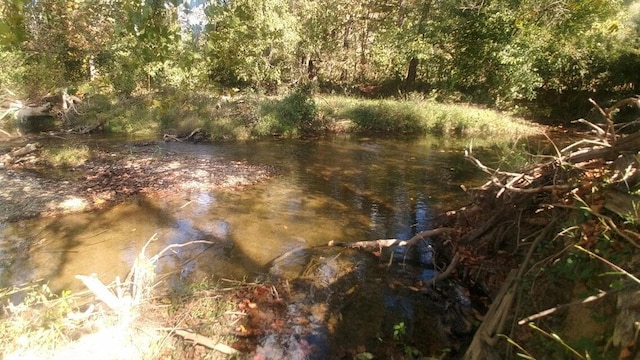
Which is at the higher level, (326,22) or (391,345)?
(326,22)

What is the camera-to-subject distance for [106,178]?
9.48 meters

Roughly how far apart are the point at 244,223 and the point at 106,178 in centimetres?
460

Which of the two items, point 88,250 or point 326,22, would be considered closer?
point 88,250

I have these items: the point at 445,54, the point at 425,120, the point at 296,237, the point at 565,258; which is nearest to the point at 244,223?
the point at 296,237

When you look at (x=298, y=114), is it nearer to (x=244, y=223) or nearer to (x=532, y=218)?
(x=244, y=223)

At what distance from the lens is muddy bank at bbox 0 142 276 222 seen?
26.0ft

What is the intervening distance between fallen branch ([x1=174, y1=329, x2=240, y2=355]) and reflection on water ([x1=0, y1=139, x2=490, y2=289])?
150 cm

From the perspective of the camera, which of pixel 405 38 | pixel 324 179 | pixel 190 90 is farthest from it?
pixel 405 38

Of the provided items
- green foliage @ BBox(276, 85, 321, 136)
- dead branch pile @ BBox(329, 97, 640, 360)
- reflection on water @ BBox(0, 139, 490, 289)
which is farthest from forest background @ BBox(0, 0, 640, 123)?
dead branch pile @ BBox(329, 97, 640, 360)

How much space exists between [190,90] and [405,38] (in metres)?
10.2

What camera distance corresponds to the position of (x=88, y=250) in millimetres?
6059

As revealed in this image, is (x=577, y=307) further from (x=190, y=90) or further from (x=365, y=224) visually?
Answer: (x=190, y=90)

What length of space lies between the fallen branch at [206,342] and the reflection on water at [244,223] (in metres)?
1.50

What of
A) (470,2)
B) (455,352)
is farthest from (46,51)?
(455,352)
